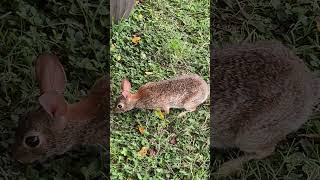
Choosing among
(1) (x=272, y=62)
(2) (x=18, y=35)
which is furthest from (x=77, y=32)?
(1) (x=272, y=62)

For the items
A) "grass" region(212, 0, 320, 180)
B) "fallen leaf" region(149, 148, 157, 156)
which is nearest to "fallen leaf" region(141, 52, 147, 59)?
"fallen leaf" region(149, 148, 157, 156)

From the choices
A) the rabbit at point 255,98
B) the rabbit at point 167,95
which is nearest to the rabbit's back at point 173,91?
the rabbit at point 167,95

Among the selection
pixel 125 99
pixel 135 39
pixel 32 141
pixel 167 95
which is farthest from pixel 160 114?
pixel 32 141

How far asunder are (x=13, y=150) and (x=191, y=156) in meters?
0.93

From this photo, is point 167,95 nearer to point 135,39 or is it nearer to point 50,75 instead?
point 135,39

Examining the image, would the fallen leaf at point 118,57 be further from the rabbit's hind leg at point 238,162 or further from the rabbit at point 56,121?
the rabbit's hind leg at point 238,162

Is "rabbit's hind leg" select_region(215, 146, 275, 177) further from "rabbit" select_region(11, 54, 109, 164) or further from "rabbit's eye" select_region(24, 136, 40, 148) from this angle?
"rabbit's eye" select_region(24, 136, 40, 148)

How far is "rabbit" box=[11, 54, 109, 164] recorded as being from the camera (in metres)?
2.68

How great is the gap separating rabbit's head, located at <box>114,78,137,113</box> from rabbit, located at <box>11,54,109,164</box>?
506 mm

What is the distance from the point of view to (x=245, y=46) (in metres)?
3.05

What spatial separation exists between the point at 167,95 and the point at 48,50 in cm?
112

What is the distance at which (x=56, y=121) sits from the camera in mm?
2770

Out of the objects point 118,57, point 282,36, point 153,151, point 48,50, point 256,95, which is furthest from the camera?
point 282,36

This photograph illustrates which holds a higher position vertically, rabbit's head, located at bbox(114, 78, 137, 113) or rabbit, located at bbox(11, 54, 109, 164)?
rabbit's head, located at bbox(114, 78, 137, 113)
